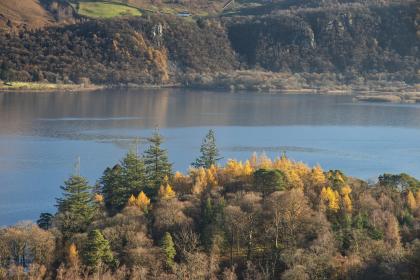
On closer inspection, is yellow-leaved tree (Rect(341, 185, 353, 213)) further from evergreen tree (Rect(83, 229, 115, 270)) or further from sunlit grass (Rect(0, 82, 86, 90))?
sunlit grass (Rect(0, 82, 86, 90))

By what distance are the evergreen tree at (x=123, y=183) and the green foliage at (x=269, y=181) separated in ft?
17.2

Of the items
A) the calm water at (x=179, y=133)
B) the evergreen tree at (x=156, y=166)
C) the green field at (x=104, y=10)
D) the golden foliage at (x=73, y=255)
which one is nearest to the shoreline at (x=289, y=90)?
the calm water at (x=179, y=133)

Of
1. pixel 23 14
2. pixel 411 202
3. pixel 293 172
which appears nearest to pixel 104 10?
pixel 23 14

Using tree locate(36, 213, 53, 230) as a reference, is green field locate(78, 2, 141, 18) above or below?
above

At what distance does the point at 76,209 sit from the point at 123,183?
4260mm

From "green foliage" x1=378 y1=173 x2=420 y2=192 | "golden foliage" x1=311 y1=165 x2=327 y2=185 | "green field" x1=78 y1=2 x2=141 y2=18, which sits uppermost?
"green field" x1=78 y1=2 x2=141 y2=18

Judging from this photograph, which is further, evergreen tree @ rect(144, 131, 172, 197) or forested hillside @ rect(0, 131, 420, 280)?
evergreen tree @ rect(144, 131, 172, 197)

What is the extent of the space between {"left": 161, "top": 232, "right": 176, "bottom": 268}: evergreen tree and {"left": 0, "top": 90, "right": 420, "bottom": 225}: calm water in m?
11.0

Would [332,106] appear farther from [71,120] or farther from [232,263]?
[232,263]

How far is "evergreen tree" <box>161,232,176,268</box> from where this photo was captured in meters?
22.3

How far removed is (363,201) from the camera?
27.2m

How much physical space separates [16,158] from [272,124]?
29283 mm

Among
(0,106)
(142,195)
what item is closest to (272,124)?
(0,106)

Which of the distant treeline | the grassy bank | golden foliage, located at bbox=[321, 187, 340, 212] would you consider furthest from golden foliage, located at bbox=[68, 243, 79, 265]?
the distant treeline
